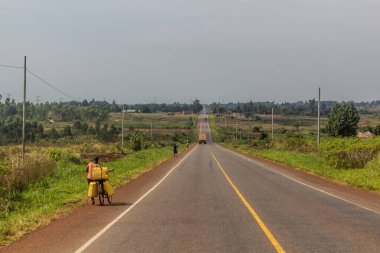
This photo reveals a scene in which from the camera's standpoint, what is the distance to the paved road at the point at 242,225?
9.03m

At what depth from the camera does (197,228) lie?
10.9 m

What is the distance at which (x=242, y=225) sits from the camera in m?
11.3

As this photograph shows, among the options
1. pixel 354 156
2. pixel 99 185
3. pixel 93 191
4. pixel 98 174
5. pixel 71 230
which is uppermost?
pixel 98 174

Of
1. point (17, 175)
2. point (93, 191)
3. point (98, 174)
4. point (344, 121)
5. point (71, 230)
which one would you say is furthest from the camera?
point (344, 121)

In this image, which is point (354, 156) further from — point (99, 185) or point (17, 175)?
point (17, 175)

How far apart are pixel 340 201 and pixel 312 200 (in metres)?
0.96

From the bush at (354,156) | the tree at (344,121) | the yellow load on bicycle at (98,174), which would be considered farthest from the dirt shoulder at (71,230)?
the tree at (344,121)

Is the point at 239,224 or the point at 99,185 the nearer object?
the point at 239,224

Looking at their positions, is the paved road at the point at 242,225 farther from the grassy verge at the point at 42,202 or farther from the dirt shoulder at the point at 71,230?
the grassy verge at the point at 42,202

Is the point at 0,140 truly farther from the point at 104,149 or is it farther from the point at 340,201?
the point at 340,201

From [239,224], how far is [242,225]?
0.16m

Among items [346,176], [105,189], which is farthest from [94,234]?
[346,176]

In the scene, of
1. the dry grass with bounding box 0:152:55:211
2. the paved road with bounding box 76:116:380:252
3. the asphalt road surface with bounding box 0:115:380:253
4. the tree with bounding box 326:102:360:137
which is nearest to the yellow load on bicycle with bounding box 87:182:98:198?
the asphalt road surface with bounding box 0:115:380:253

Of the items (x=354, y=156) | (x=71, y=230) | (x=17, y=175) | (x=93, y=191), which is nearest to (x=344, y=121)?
(x=354, y=156)
